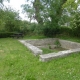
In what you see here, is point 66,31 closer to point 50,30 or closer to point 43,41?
point 50,30

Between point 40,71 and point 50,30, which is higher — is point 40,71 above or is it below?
below

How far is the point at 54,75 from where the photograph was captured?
4105 mm

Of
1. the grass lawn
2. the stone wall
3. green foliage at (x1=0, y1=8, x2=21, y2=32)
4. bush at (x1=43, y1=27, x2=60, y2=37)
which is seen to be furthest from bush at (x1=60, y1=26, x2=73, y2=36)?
the grass lawn

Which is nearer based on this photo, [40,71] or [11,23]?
[40,71]

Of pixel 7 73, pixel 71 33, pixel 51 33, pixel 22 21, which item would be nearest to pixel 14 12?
pixel 22 21

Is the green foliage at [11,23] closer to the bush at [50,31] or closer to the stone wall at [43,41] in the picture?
the bush at [50,31]

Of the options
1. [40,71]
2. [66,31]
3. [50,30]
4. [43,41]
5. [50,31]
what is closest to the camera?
[40,71]

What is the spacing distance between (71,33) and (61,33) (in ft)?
3.90

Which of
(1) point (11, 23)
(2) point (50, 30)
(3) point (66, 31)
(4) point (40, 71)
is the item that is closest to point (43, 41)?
(2) point (50, 30)

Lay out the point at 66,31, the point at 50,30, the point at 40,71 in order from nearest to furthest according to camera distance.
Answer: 1. the point at 40,71
2. the point at 50,30
3. the point at 66,31

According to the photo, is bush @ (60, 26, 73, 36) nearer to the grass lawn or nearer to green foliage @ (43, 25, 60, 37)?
green foliage @ (43, 25, 60, 37)

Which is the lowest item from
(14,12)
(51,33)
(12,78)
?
(12,78)

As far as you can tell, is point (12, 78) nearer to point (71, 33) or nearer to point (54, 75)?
point (54, 75)

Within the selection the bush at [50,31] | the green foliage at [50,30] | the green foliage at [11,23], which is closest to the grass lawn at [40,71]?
the green foliage at [50,30]
